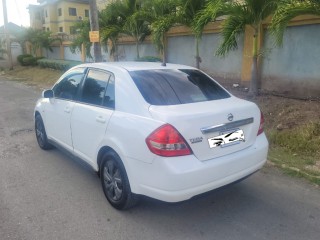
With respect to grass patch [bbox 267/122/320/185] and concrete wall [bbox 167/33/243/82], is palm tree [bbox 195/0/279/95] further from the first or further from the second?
grass patch [bbox 267/122/320/185]

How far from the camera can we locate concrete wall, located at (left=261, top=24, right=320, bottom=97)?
6.97 metres

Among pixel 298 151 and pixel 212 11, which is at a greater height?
pixel 212 11

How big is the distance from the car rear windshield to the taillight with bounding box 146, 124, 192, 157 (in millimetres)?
447

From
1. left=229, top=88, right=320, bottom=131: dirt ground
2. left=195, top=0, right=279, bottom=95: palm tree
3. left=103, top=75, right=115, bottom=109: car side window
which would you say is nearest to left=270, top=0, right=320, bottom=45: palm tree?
left=195, top=0, right=279, bottom=95: palm tree

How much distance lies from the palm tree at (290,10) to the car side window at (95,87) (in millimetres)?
3522

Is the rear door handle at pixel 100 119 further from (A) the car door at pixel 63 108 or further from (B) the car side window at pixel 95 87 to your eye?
(A) the car door at pixel 63 108

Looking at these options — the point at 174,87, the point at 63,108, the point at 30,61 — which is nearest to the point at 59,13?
the point at 30,61

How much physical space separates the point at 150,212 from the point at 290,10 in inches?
168

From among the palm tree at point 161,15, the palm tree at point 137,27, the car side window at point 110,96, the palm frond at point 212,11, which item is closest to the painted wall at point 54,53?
the palm tree at point 137,27

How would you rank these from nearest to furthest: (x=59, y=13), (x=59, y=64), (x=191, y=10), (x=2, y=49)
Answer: (x=191, y=10) < (x=59, y=64) < (x=2, y=49) < (x=59, y=13)

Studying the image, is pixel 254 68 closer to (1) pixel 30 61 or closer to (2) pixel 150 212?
(2) pixel 150 212

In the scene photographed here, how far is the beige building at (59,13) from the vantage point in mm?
49875

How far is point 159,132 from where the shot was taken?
2.85 metres

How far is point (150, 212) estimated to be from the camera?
341cm
